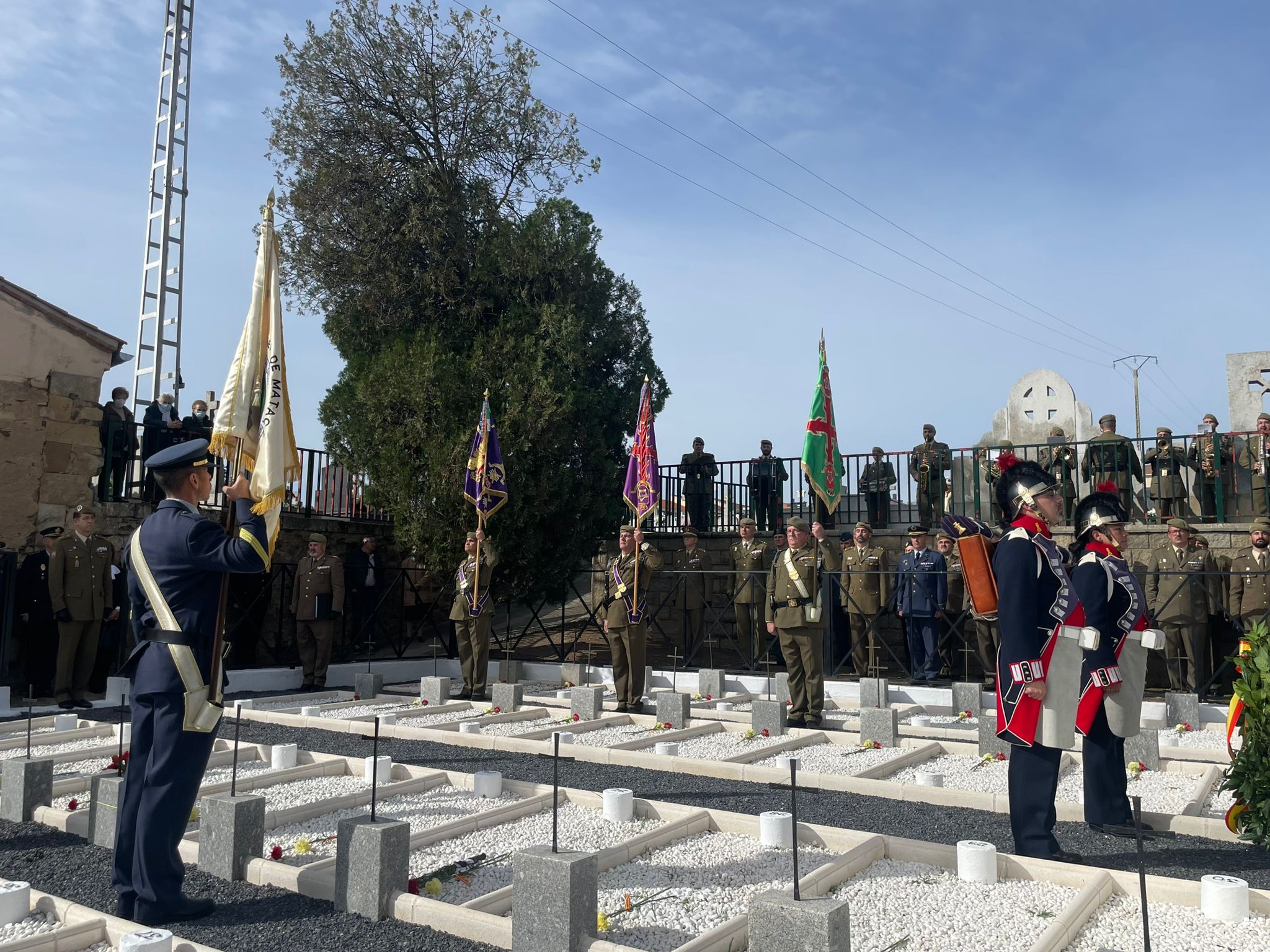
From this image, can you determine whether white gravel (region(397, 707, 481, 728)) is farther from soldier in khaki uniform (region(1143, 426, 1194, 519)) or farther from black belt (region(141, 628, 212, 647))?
soldier in khaki uniform (region(1143, 426, 1194, 519))

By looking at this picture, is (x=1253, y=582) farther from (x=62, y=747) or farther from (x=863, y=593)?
(x=62, y=747)

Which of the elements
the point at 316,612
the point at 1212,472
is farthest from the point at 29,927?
the point at 1212,472

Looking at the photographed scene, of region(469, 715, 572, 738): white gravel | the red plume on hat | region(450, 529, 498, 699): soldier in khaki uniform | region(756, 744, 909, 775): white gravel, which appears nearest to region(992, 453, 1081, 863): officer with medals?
the red plume on hat

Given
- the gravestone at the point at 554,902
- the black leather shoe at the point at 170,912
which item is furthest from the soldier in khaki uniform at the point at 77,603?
the gravestone at the point at 554,902

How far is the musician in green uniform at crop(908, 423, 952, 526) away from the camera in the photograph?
15766mm

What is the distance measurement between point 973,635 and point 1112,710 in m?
9.42

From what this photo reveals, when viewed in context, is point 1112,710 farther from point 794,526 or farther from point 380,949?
point 794,526

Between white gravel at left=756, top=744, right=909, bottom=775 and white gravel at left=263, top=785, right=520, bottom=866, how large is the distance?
84.8 inches

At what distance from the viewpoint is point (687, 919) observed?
3.95 m

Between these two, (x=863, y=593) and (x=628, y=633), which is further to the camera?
(x=863, y=593)

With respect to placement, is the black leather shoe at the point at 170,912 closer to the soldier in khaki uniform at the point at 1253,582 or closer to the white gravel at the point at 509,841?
the white gravel at the point at 509,841

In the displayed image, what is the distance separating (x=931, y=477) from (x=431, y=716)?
9.37 metres

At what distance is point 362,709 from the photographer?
10.2 m

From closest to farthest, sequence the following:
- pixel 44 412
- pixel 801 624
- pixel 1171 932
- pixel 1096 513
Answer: pixel 1171 932 → pixel 1096 513 → pixel 801 624 → pixel 44 412
